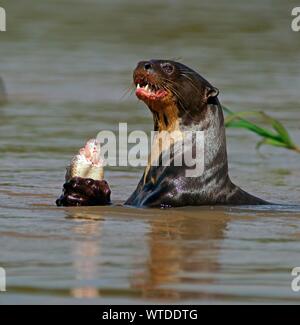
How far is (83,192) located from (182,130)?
0.85 meters

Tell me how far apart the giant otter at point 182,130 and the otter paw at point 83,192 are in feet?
0.93

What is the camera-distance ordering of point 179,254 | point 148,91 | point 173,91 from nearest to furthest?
point 179,254, point 148,91, point 173,91

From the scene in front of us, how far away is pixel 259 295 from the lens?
6.73m

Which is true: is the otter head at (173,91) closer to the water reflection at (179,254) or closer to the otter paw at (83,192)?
the otter paw at (83,192)

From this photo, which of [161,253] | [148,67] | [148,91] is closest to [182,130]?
[148,91]

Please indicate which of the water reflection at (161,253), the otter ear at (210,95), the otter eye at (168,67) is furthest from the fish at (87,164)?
the otter ear at (210,95)

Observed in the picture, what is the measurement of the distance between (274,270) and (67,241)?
1.29 m

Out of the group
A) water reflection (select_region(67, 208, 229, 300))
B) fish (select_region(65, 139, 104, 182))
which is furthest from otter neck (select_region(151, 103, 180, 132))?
water reflection (select_region(67, 208, 229, 300))

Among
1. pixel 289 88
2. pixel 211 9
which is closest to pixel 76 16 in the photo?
pixel 211 9

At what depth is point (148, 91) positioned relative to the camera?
31.3 feet

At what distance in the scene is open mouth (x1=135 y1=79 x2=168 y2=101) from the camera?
9.48 m

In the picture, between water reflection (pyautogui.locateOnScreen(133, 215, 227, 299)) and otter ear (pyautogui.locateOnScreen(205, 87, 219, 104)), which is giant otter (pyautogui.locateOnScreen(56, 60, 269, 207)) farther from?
water reflection (pyautogui.locateOnScreen(133, 215, 227, 299))

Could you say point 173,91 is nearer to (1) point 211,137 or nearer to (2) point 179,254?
(1) point 211,137

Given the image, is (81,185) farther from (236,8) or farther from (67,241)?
(236,8)
